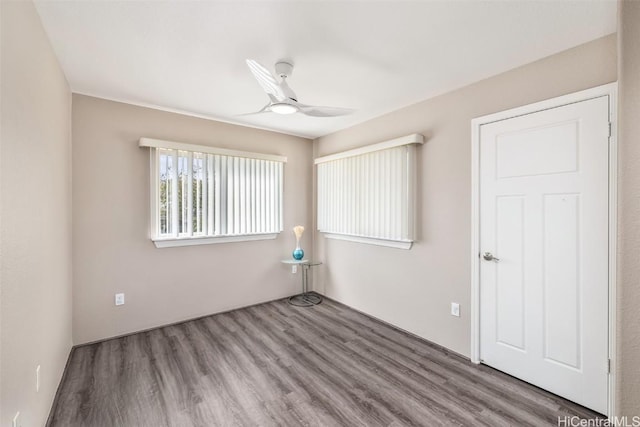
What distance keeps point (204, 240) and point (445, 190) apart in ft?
9.13

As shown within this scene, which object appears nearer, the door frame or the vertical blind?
the door frame

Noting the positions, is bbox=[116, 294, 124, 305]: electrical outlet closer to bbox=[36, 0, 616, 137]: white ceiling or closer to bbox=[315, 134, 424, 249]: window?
bbox=[36, 0, 616, 137]: white ceiling

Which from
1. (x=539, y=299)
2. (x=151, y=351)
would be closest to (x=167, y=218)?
(x=151, y=351)

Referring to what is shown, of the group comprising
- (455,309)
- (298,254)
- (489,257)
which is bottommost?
(455,309)

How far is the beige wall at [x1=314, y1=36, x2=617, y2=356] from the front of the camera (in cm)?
204

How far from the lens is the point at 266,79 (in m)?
1.91

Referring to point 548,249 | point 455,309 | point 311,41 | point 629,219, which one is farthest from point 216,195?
point 629,219

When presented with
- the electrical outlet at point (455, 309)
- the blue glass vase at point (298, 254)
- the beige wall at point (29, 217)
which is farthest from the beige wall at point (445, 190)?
the beige wall at point (29, 217)

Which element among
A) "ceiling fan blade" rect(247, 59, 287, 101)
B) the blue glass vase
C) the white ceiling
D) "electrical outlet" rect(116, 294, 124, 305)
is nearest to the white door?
the white ceiling

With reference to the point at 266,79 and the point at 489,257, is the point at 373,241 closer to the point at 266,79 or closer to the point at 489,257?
the point at 489,257

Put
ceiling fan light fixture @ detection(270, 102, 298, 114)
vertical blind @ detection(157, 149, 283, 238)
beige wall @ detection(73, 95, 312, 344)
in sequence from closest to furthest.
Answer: ceiling fan light fixture @ detection(270, 102, 298, 114) → beige wall @ detection(73, 95, 312, 344) → vertical blind @ detection(157, 149, 283, 238)

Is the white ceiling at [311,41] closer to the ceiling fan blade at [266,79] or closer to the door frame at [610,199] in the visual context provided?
the ceiling fan blade at [266,79]

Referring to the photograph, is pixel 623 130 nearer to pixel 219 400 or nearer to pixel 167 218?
pixel 219 400

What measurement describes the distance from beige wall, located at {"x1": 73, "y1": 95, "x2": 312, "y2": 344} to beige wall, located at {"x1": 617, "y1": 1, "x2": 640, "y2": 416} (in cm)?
348
